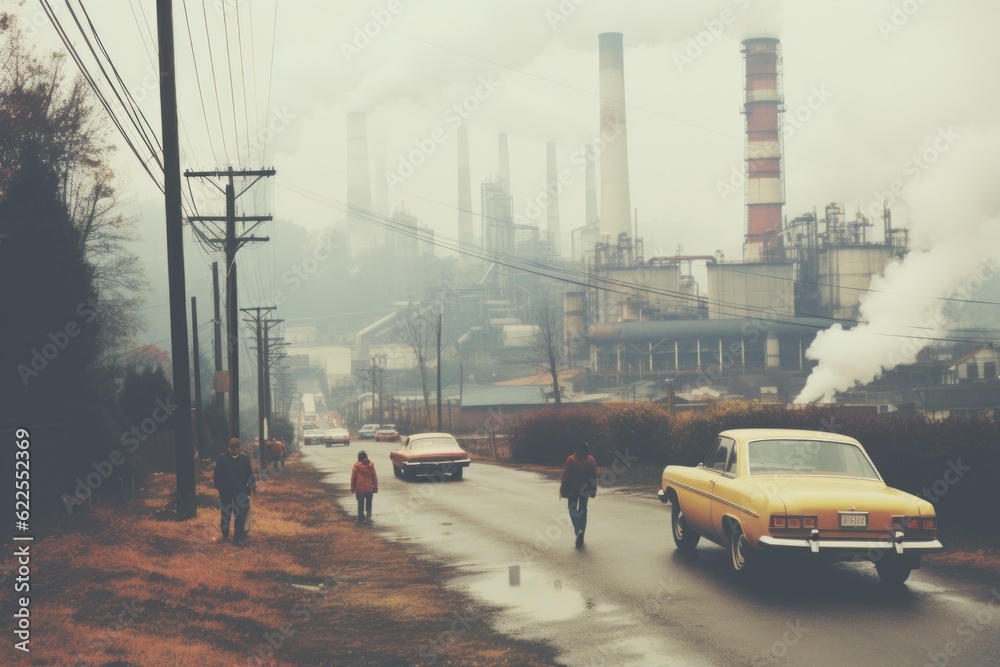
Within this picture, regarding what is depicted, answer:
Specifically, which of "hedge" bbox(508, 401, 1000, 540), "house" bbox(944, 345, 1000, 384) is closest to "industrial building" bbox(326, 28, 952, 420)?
"house" bbox(944, 345, 1000, 384)

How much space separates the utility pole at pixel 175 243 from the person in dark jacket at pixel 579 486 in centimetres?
702

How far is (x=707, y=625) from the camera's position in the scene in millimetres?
9391

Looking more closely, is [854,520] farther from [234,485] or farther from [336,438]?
[336,438]

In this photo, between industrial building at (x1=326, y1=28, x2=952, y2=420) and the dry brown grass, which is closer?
the dry brown grass

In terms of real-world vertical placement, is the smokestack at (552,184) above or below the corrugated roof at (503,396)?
above

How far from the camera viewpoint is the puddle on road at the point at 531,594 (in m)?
10.5


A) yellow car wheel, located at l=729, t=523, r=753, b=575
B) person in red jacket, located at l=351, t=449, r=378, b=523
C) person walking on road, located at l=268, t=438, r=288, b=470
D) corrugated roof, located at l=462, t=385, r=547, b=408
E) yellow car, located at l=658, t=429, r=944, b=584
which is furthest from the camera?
corrugated roof, located at l=462, t=385, r=547, b=408

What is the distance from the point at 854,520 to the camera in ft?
33.6

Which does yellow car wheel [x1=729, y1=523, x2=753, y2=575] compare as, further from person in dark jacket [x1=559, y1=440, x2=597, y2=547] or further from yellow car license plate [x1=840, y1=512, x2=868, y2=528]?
person in dark jacket [x1=559, y1=440, x2=597, y2=547]

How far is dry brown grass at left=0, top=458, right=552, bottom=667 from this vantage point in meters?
8.84

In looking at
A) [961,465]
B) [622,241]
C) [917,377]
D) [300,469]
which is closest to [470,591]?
[961,465]

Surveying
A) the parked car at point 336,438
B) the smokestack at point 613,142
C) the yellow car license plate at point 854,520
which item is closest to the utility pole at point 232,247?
the yellow car license plate at point 854,520

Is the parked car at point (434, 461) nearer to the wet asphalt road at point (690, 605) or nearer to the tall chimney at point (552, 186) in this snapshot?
the wet asphalt road at point (690, 605)

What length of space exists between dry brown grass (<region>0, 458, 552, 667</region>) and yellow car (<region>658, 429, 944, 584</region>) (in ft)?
9.89
